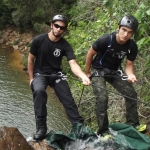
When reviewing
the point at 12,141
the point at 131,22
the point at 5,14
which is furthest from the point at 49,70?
the point at 5,14

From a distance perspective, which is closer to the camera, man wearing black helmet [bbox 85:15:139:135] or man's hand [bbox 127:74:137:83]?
man wearing black helmet [bbox 85:15:139:135]

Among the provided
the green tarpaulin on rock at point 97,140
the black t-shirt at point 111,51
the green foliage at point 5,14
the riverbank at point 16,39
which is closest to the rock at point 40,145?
the green tarpaulin on rock at point 97,140

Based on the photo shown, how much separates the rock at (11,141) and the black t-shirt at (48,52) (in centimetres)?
108

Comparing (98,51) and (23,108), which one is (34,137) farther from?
(23,108)

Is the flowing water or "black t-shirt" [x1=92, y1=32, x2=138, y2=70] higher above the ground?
"black t-shirt" [x1=92, y1=32, x2=138, y2=70]

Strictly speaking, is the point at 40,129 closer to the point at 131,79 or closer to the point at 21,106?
the point at 131,79

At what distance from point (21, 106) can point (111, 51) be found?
9.86 metres

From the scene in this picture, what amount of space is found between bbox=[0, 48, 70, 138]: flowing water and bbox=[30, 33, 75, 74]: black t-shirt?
7.24 meters

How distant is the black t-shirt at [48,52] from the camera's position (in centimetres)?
443

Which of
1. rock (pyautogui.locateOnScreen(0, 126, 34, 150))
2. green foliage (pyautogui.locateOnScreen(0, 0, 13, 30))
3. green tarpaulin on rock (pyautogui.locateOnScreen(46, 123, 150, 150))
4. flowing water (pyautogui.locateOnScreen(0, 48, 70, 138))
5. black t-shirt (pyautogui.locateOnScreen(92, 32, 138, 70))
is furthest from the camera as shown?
green foliage (pyautogui.locateOnScreen(0, 0, 13, 30))

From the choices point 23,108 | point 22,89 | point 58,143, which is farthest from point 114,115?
point 22,89

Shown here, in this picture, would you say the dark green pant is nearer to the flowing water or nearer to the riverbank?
the flowing water

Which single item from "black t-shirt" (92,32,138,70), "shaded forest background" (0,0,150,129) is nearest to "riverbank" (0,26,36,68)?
"shaded forest background" (0,0,150,129)

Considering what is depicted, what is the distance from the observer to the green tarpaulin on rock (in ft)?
13.1
